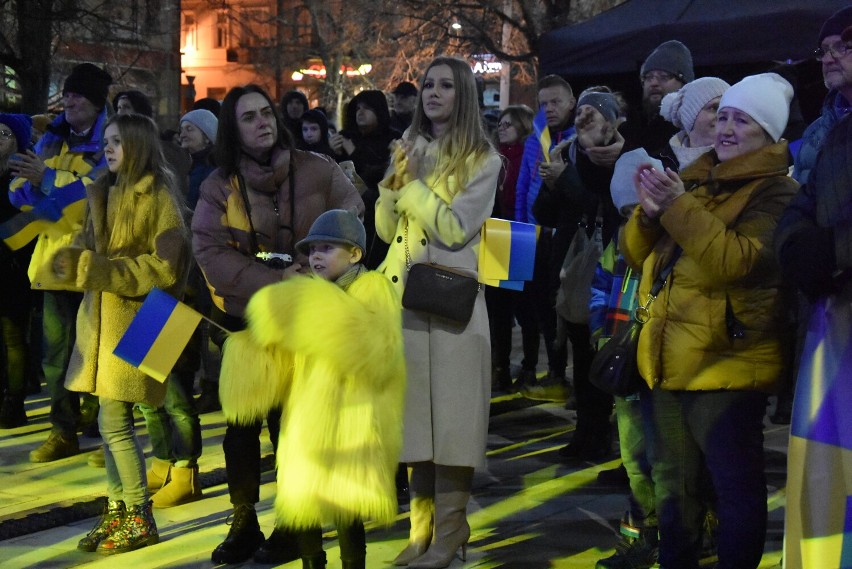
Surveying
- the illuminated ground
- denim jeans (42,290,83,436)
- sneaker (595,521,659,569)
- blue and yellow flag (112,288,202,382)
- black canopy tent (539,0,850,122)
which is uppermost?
black canopy tent (539,0,850,122)

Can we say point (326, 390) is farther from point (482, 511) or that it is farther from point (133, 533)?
point (482, 511)

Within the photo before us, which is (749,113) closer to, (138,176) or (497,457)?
(138,176)

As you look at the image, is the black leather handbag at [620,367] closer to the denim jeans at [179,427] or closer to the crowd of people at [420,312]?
the crowd of people at [420,312]

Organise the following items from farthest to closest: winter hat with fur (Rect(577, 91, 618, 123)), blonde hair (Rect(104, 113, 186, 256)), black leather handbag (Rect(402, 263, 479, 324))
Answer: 1. winter hat with fur (Rect(577, 91, 618, 123))
2. blonde hair (Rect(104, 113, 186, 256))
3. black leather handbag (Rect(402, 263, 479, 324))

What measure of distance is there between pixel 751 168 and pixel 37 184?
4925 millimetres

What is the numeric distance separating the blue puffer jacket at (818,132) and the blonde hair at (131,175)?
10.5 feet

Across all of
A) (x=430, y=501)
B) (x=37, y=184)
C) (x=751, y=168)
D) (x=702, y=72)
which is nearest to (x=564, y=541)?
(x=430, y=501)

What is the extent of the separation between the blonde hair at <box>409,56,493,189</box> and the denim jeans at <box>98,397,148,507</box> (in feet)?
6.47

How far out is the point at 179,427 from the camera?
6.62 meters

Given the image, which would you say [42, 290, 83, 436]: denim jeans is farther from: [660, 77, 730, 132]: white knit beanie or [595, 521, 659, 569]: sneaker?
[660, 77, 730, 132]: white knit beanie

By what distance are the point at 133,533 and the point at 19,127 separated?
3705mm

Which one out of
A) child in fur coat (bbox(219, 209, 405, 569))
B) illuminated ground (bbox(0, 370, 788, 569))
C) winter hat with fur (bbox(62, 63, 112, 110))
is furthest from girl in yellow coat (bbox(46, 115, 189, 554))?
winter hat with fur (bbox(62, 63, 112, 110))

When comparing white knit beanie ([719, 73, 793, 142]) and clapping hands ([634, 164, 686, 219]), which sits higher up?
white knit beanie ([719, 73, 793, 142])

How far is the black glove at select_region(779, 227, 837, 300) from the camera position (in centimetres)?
376
